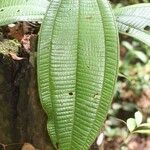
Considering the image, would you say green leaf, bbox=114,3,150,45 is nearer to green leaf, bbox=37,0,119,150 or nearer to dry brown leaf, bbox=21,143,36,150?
green leaf, bbox=37,0,119,150

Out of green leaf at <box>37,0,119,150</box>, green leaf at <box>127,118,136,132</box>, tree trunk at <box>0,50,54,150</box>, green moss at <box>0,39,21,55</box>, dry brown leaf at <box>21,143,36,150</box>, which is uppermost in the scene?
green leaf at <box>37,0,119,150</box>

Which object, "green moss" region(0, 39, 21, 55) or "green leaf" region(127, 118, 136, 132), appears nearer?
"green moss" region(0, 39, 21, 55)

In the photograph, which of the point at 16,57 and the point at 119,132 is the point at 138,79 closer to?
the point at 119,132

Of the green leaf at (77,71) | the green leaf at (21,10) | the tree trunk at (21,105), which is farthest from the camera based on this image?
the tree trunk at (21,105)

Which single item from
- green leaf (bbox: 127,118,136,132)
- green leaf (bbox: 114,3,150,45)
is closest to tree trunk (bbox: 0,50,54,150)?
green leaf (bbox: 114,3,150,45)

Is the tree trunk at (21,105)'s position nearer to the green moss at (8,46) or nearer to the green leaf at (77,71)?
the green moss at (8,46)

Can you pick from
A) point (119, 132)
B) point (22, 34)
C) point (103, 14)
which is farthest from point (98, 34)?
point (119, 132)

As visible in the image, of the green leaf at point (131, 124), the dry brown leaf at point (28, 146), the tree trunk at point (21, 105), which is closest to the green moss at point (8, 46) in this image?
the tree trunk at point (21, 105)
